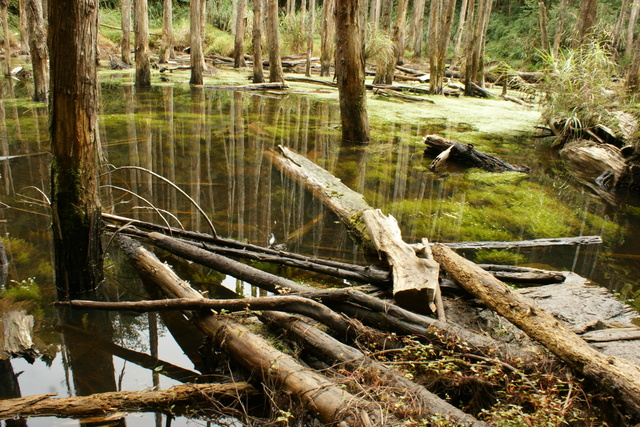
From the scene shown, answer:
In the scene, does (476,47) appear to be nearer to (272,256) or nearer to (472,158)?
(472,158)

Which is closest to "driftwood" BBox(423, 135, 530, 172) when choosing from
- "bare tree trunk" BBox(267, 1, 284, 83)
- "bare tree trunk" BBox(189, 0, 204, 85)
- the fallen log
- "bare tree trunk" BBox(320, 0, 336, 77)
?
the fallen log

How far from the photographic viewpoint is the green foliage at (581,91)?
344 inches

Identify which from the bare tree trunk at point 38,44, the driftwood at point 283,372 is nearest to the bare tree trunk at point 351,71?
the bare tree trunk at point 38,44

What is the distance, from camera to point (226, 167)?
6.79m

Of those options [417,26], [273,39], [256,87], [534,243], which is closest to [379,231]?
[534,243]

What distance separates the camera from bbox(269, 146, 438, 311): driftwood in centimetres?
292

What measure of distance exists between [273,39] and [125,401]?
13948mm

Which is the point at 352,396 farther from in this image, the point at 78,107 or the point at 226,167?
the point at 226,167

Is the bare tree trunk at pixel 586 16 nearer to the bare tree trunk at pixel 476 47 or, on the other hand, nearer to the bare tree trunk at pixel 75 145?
the bare tree trunk at pixel 476 47

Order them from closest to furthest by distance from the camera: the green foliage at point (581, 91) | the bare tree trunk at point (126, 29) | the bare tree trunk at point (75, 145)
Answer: the bare tree trunk at point (75, 145) → the green foliage at point (581, 91) → the bare tree trunk at point (126, 29)

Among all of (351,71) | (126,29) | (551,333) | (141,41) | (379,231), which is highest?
(126,29)

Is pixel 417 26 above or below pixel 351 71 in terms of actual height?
above

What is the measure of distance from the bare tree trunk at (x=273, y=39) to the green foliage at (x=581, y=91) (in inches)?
323

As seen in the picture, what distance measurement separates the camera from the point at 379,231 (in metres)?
3.88
